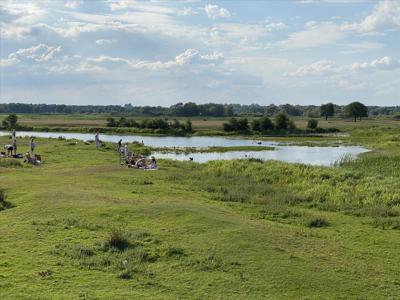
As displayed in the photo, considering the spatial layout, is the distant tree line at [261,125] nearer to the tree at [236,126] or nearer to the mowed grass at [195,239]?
the tree at [236,126]

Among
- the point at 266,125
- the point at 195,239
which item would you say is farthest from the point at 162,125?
the point at 195,239

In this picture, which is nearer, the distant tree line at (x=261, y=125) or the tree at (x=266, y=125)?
the distant tree line at (x=261, y=125)

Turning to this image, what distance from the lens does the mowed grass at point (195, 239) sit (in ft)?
35.7

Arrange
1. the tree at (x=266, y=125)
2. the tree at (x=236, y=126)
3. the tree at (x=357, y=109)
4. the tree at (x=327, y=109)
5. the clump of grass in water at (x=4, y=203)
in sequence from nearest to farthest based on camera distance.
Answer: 1. the clump of grass in water at (x=4, y=203)
2. the tree at (x=236, y=126)
3. the tree at (x=266, y=125)
4. the tree at (x=357, y=109)
5. the tree at (x=327, y=109)

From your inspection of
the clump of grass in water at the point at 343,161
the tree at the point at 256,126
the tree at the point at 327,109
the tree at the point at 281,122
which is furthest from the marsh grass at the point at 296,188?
the tree at the point at 327,109

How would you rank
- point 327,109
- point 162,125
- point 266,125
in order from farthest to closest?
point 327,109 < point 266,125 < point 162,125

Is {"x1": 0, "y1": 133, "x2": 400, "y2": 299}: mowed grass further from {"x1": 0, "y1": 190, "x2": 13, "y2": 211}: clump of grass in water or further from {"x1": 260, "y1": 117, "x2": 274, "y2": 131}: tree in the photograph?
{"x1": 260, "y1": 117, "x2": 274, "y2": 131}: tree

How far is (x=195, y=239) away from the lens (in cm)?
1434

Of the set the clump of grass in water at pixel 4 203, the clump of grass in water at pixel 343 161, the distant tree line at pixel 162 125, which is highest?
the distant tree line at pixel 162 125

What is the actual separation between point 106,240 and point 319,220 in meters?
8.31

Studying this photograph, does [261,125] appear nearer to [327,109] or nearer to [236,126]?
[236,126]

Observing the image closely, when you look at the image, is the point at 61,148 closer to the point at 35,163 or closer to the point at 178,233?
the point at 35,163

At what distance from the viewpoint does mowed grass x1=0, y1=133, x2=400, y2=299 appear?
35.7 ft

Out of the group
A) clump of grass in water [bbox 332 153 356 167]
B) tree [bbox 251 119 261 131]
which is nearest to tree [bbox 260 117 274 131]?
tree [bbox 251 119 261 131]
